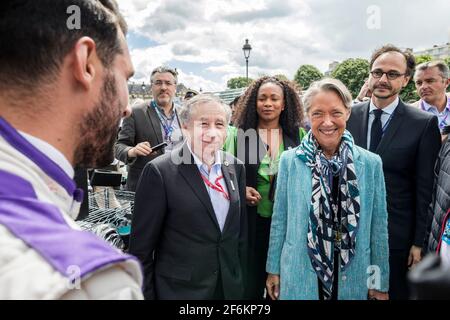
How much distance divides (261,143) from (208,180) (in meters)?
1.02

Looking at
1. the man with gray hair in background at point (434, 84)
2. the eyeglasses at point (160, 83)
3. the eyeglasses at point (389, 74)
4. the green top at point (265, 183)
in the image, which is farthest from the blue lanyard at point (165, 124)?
the man with gray hair in background at point (434, 84)

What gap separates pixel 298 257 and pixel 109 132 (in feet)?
5.76

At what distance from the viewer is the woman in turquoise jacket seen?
2.35m

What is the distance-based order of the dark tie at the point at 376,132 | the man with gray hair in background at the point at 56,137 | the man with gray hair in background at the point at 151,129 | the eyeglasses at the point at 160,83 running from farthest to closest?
the eyeglasses at the point at 160,83 < the man with gray hair in background at the point at 151,129 < the dark tie at the point at 376,132 < the man with gray hair in background at the point at 56,137

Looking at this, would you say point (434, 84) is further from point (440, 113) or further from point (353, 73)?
point (353, 73)

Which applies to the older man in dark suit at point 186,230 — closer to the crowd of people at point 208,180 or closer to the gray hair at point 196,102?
the crowd of people at point 208,180

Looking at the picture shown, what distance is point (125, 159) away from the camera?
3816 millimetres

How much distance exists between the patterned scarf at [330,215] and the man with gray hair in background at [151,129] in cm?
211

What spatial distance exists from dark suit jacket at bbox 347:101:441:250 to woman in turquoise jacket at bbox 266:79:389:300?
492mm

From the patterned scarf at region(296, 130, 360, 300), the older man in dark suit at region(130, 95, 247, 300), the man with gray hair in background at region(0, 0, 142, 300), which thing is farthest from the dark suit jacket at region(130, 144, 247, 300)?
the man with gray hair in background at region(0, 0, 142, 300)

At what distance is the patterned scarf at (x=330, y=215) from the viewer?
91.7 inches

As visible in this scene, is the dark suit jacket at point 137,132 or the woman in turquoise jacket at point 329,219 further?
the dark suit jacket at point 137,132

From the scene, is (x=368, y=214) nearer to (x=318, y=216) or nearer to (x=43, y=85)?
(x=318, y=216)

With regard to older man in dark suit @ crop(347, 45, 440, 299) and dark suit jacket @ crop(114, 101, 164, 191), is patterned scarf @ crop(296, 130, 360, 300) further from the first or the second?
dark suit jacket @ crop(114, 101, 164, 191)
